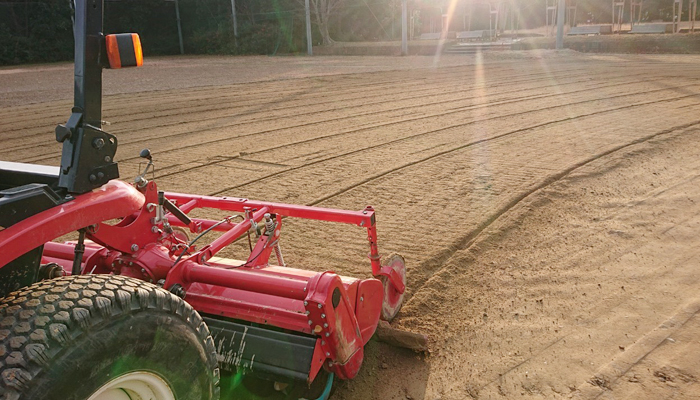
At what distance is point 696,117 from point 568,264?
21.3 ft

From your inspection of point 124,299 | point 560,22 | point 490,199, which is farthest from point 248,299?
point 560,22

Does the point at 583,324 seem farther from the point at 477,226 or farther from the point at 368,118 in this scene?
the point at 368,118

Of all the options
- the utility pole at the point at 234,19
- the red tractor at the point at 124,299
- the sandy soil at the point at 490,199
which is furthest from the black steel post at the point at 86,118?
the utility pole at the point at 234,19

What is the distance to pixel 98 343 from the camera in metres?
1.81

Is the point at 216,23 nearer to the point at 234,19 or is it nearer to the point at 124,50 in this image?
the point at 234,19

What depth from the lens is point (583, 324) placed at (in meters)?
3.71

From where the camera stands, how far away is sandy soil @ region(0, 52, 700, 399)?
3.40 meters

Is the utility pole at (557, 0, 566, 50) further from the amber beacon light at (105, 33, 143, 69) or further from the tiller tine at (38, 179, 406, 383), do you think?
the amber beacon light at (105, 33, 143, 69)

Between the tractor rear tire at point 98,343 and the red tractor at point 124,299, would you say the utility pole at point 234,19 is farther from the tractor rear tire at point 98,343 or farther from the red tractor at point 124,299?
the tractor rear tire at point 98,343

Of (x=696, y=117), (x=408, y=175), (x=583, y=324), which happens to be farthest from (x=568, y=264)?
(x=696, y=117)

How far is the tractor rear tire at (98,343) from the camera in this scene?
170 centimetres

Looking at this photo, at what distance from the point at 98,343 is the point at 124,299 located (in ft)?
0.51

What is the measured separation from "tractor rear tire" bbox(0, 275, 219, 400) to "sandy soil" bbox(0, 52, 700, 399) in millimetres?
1270

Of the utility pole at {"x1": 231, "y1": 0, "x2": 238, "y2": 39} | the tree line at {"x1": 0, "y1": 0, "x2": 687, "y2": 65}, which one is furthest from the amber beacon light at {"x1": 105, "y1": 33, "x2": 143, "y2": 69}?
the utility pole at {"x1": 231, "y1": 0, "x2": 238, "y2": 39}
